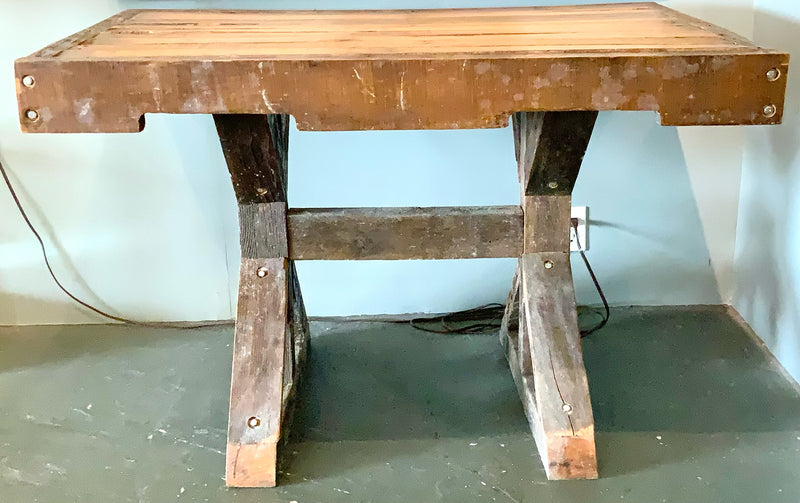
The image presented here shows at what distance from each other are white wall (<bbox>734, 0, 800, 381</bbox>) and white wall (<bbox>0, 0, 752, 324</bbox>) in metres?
0.05

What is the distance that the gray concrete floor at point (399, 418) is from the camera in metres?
1.27

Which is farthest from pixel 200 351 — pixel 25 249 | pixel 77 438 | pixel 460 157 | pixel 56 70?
pixel 56 70

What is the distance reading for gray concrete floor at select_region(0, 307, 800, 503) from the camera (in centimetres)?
127

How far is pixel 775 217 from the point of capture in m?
1.63

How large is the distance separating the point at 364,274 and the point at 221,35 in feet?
2.67

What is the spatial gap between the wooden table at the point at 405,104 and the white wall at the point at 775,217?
341 mm

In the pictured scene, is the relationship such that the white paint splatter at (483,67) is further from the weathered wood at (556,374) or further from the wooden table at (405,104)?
the weathered wood at (556,374)

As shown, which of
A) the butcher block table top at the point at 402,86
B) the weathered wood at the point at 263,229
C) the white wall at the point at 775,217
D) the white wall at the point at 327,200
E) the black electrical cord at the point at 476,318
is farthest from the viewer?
the black electrical cord at the point at 476,318

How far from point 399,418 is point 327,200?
0.56 metres

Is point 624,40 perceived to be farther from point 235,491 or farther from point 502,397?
point 235,491

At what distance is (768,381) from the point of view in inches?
61.1

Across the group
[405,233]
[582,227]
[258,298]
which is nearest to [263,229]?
[258,298]

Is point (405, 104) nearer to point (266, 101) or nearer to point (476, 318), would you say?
point (266, 101)

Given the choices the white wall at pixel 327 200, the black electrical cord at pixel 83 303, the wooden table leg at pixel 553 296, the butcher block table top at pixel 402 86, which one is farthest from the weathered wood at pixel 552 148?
the black electrical cord at pixel 83 303
